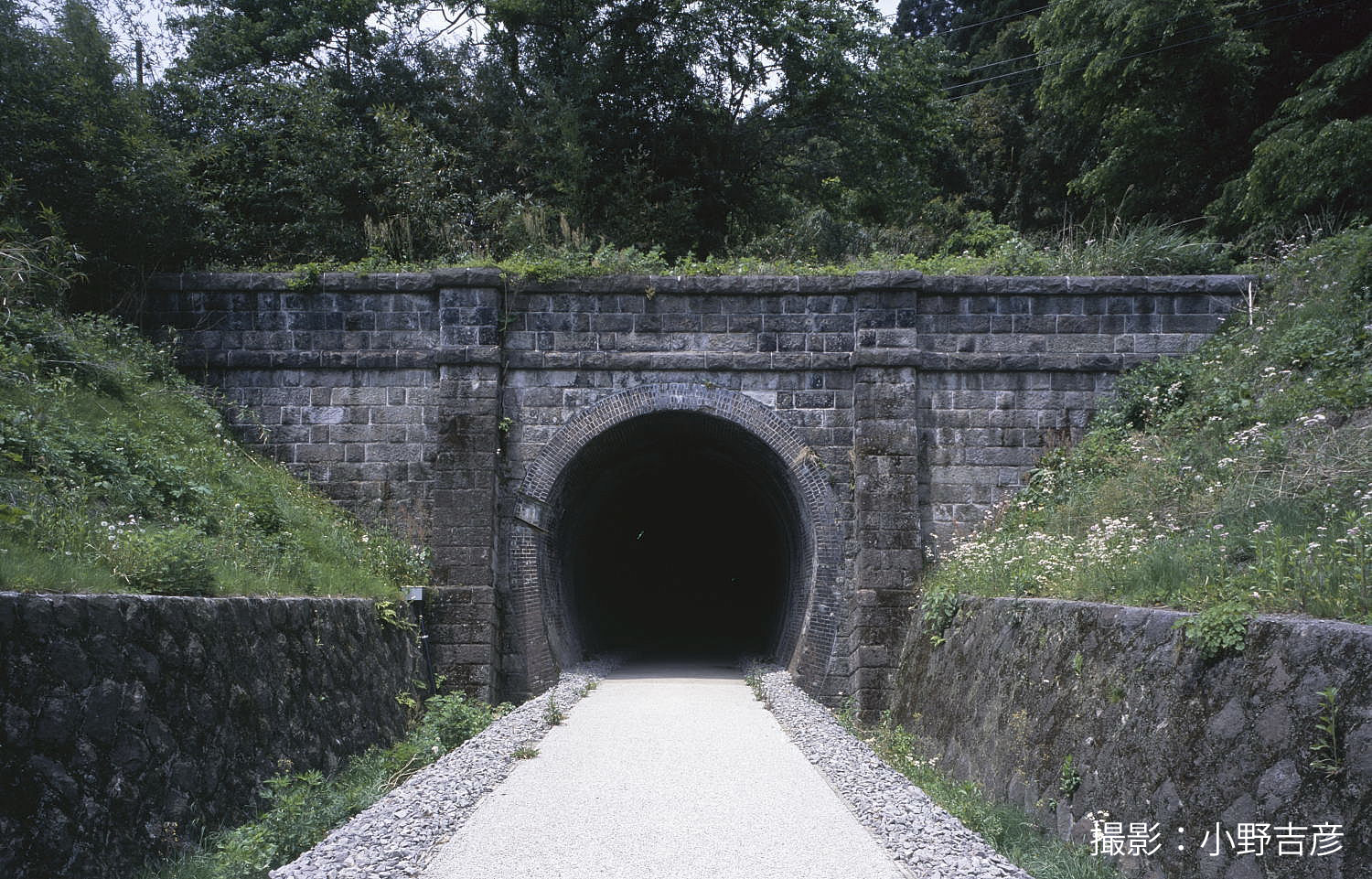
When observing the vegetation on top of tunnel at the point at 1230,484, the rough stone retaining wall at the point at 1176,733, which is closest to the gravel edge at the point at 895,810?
the rough stone retaining wall at the point at 1176,733

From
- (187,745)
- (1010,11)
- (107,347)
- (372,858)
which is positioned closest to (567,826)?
(372,858)

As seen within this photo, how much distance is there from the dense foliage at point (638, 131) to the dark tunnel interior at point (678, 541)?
278 centimetres

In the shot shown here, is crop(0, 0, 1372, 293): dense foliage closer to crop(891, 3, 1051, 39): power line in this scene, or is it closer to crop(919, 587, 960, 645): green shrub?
crop(891, 3, 1051, 39): power line

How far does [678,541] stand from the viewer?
24641 millimetres

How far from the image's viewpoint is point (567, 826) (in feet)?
19.1

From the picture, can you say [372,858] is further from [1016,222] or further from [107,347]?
[1016,222]

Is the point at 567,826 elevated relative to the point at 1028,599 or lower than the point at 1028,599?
lower

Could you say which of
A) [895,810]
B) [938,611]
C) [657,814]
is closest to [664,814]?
[657,814]

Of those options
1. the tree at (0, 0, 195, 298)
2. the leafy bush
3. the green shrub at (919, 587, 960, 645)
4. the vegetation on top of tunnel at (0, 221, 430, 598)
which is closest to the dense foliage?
the tree at (0, 0, 195, 298)

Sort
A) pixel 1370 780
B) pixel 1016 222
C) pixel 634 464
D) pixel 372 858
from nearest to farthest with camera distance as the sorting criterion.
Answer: pixel 1370 780 → pixel 372 858 → pixel 634 464 → pixel 1016 222

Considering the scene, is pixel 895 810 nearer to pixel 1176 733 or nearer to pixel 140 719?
pixel 1176 733

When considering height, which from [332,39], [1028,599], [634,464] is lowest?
[1028,599]

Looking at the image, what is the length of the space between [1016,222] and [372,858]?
24.8 metres

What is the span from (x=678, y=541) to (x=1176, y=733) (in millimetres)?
20148
